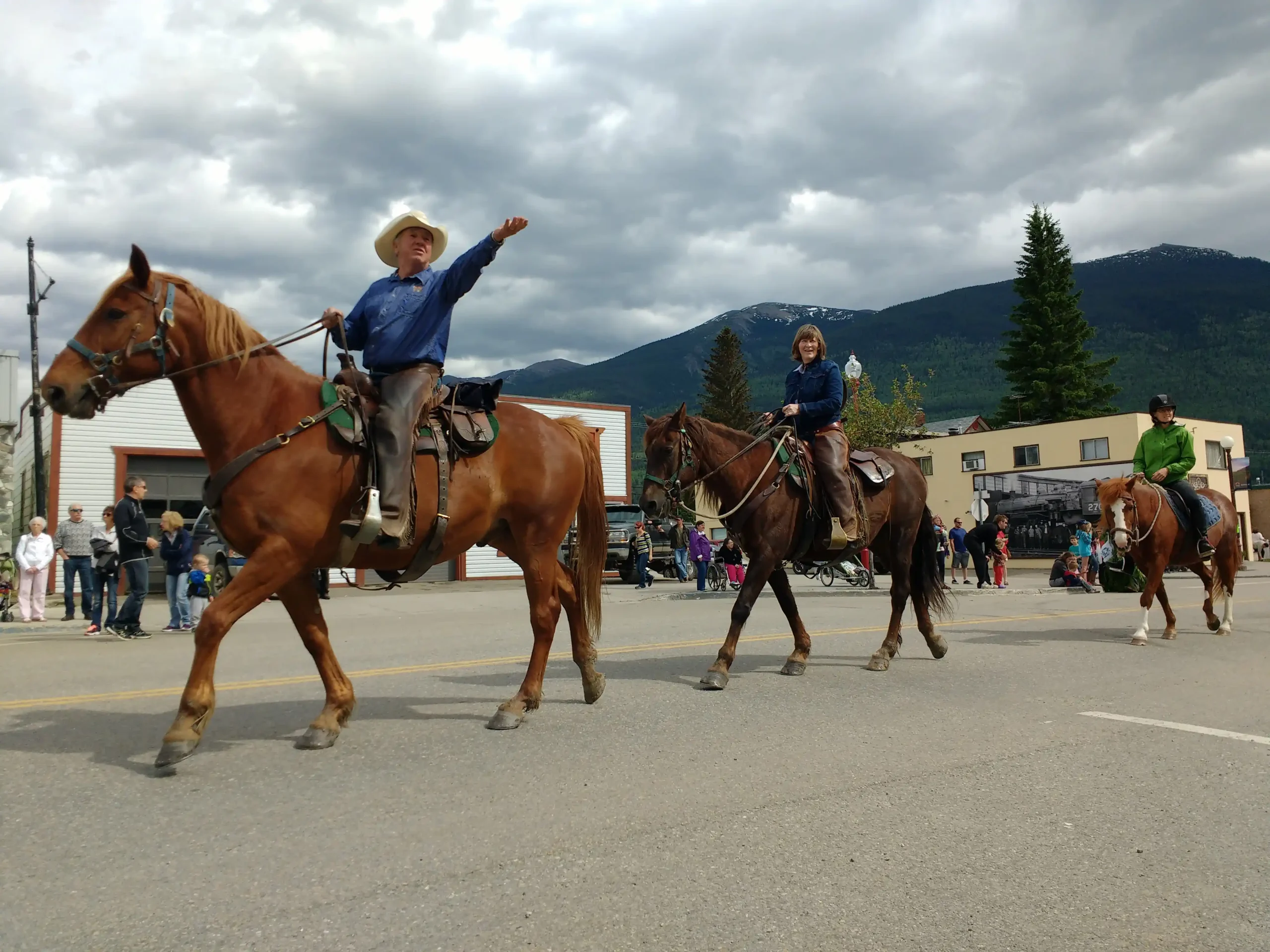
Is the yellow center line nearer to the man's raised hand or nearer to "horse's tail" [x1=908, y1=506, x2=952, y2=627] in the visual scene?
"horse's tail" [x1=908, y1=506, x2=952, y2=627]

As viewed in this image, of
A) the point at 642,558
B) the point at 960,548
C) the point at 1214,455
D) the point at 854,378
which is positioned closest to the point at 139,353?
the point at 642,558

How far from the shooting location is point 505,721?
18.1ft

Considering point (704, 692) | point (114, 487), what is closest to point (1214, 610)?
point (704, 692)

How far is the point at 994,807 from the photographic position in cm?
401

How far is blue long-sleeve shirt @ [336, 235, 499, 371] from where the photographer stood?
5.46 m

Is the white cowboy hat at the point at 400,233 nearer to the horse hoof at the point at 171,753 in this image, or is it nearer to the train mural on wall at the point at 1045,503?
the horse hoof at the point at 171,753

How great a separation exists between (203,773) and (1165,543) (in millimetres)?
10426

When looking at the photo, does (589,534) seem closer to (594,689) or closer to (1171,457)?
(594,689)

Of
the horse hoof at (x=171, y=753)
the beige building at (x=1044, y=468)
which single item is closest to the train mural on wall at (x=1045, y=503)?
the beige building at (x=1044, y=468)

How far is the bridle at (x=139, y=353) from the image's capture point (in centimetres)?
461

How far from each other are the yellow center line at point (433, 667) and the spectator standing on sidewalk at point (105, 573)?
7143 millimetres

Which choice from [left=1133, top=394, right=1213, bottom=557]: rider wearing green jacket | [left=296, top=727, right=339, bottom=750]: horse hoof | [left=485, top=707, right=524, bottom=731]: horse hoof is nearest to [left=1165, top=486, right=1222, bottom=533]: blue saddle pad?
[left=1133, top=394, right=1213, bottom=557]: rider wearing green jacket

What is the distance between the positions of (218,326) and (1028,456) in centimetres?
5330

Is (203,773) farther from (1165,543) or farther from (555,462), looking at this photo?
(1165,543)
